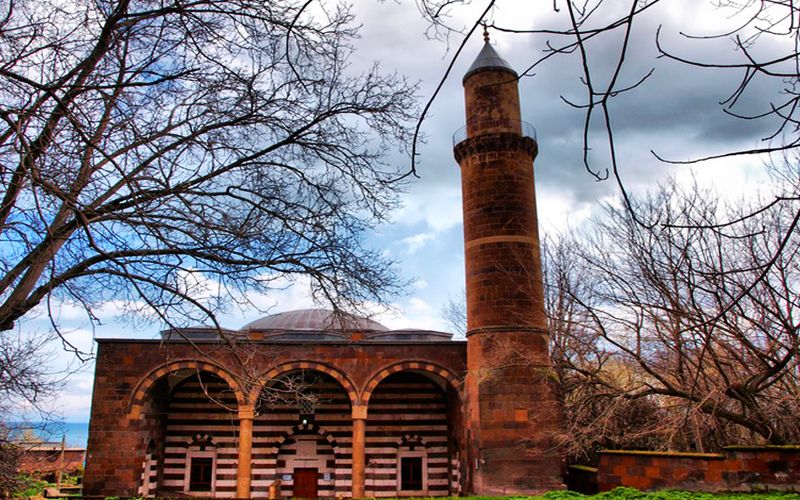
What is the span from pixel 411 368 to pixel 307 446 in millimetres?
5507

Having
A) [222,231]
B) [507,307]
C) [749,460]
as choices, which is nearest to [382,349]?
[507,307]

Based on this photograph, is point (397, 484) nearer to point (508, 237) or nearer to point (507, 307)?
point (507, 307)

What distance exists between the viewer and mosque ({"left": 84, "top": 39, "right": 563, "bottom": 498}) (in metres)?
16.2

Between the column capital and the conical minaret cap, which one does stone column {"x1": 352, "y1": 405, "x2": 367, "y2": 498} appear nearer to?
the column capital

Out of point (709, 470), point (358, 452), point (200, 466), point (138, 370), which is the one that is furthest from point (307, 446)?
point (709, 470)

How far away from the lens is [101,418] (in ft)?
60.0

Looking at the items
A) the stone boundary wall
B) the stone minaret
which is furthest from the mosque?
the stone boundary wall

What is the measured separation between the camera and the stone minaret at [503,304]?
1579 centimetres

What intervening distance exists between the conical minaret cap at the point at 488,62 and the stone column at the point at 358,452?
1097 cm

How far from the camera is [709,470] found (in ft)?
37.2

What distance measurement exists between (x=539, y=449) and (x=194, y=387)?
12.7m

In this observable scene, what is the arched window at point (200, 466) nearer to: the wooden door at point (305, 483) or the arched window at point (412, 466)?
the wooden door at point (305, 483)

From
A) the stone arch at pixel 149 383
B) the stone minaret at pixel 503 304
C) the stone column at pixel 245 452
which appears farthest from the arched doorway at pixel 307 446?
the stone minaret at pixel 503 304

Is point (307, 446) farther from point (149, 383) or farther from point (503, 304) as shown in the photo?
point (503, 304)
